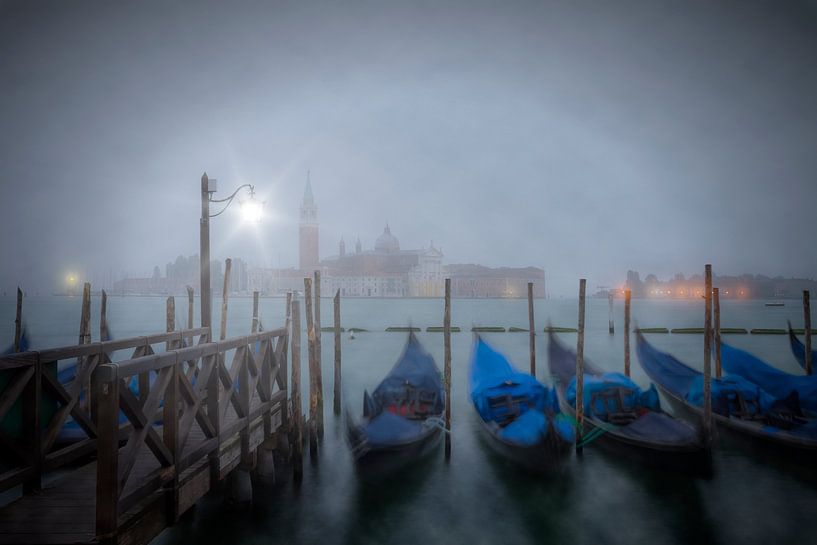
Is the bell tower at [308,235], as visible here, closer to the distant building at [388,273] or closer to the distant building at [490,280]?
the distant building at [388,273]

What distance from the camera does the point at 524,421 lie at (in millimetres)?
6625

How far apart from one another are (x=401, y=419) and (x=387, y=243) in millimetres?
110907

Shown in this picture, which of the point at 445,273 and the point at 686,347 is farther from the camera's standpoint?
the point at 445,273

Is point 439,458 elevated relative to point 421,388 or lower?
lower

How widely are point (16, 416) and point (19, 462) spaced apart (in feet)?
1.38

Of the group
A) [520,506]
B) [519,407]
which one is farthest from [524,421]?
[520,506]

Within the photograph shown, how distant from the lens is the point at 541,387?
756cm

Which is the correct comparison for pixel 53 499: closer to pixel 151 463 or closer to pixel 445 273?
pixel 151 463

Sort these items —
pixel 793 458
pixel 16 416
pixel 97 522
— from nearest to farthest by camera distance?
pixel 97 522, pixel 16 416, pixel 793 458

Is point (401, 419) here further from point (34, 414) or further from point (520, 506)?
point (34, 414)

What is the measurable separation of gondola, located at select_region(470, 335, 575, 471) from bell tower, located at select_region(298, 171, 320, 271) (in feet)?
347

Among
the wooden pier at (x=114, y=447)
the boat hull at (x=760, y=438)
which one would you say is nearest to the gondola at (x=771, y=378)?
the boat hull at (x=760, y=438)

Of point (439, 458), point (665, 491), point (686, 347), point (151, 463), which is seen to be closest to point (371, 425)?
point (439, 458)

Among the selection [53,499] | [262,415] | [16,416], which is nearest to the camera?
[53,499]
